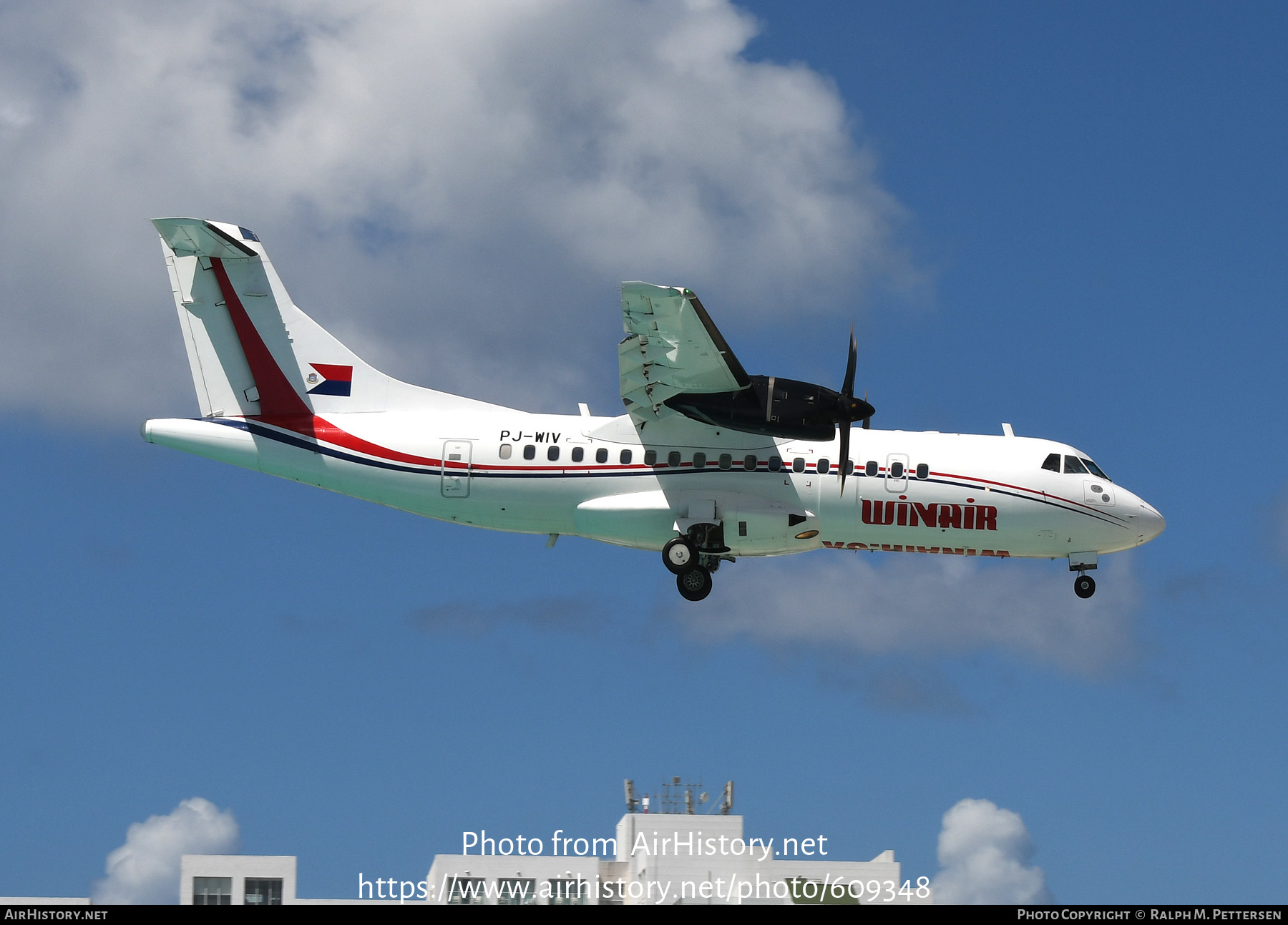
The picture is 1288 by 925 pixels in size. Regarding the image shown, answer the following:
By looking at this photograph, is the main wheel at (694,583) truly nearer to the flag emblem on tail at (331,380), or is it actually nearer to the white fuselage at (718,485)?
the white fuselage at (718,485)

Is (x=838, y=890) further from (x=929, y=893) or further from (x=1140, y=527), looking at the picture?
(x=1140, y=527)

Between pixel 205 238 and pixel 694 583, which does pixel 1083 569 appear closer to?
pixel 694 583

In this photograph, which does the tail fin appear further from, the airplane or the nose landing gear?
the nose landing gear

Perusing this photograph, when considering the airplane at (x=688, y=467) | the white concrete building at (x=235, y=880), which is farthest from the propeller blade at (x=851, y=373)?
the white concrete building at (x=235, y=880)

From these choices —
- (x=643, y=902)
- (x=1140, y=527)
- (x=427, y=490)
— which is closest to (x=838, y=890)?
(x=643, y=902)

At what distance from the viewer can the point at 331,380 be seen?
1255 inches

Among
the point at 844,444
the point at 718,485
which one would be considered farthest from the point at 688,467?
the point at 844,444

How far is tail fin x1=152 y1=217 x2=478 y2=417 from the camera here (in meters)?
31.6

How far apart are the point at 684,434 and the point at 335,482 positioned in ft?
24.3

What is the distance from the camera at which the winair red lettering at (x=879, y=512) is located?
30.3 metres

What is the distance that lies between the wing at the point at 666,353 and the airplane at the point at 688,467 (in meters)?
0.06

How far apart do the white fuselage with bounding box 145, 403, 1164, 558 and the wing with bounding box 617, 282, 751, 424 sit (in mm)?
811

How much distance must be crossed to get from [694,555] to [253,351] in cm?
1047

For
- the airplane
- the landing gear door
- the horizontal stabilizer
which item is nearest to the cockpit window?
the airplane
